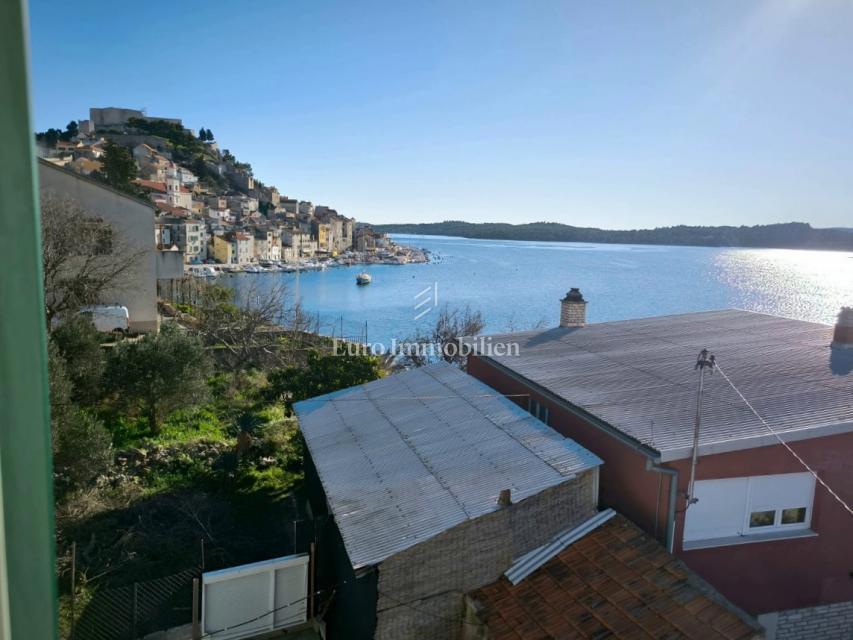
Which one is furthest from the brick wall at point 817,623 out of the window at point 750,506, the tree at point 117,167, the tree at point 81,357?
the tree at point 117,167

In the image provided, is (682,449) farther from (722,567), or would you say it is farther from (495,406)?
(495,406)

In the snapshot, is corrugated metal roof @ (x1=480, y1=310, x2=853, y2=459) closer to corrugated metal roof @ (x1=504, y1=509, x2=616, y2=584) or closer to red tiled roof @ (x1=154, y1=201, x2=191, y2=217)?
corrugated metal roof @ (x1=504, y1=509, x2=616, y2=584)

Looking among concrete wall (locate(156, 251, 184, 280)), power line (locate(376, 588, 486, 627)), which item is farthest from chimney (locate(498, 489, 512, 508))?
concrete wall (locate(156, 251, 184, 280))

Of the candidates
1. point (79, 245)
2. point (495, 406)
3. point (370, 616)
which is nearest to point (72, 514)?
point (370, 616)

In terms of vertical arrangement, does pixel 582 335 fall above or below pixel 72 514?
above

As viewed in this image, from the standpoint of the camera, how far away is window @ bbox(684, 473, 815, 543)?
664 centimetres

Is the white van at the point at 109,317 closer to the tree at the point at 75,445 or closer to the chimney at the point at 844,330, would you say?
the tree at the point at 75,445

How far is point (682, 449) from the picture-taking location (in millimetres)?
6184

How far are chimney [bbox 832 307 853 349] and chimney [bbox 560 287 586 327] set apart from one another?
449 centimetres

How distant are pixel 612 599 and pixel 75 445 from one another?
8.29 m

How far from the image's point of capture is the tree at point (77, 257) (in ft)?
56.5

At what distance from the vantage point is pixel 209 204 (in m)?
89.8

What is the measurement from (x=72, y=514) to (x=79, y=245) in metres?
11.7

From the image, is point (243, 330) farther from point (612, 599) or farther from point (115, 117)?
point (115, 117)
